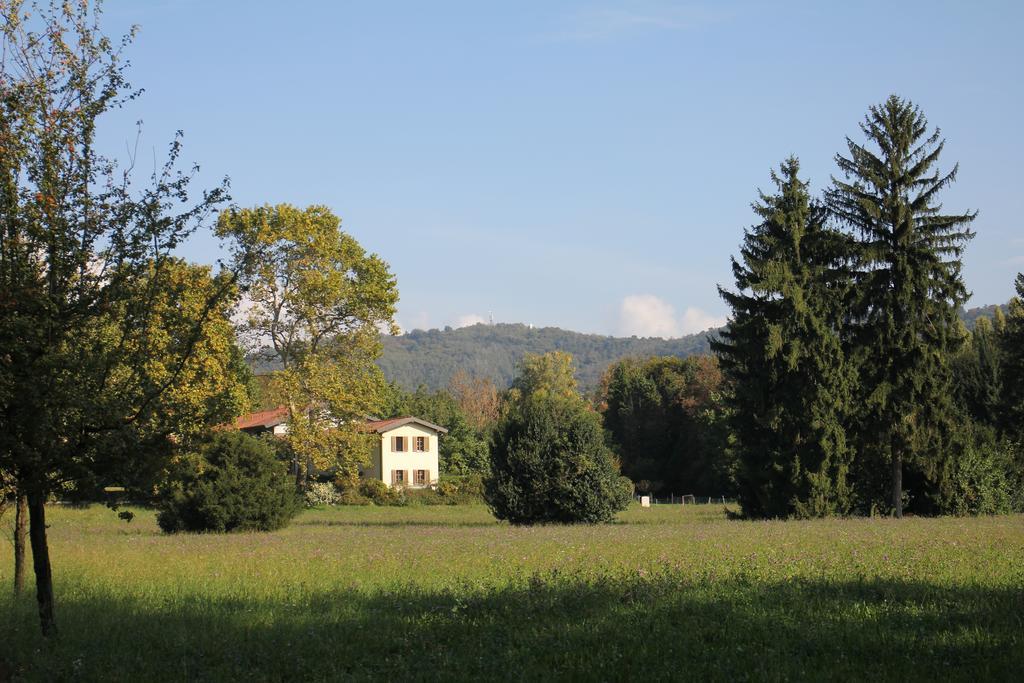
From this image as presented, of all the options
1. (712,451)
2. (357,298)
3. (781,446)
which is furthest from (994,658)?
(712,451)

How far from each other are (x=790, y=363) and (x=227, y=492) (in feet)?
69.9

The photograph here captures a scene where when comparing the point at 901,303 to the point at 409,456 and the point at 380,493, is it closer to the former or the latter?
the point at 380,493

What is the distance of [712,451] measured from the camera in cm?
7200

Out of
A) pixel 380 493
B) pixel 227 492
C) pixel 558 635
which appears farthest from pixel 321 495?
pixel 558 635

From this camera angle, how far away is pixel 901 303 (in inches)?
1428

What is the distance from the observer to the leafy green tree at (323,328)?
149 feet

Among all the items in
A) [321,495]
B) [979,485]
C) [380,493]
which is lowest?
[380,493]

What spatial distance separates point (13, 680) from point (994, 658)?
10121 mm

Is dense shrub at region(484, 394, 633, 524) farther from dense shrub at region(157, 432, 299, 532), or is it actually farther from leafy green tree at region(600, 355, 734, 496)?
leafy green tree at region(600, 355, 734, 496)

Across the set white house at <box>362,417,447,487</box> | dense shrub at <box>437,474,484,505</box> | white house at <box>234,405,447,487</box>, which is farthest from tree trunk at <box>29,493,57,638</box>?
white house at <box>362,417,447,487</box>

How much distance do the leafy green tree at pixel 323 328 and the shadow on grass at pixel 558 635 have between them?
1264 inches

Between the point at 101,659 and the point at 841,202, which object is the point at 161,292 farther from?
the point at 841,202

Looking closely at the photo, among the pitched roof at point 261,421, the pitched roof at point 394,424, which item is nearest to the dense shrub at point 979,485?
the pitched roof at point 261,421

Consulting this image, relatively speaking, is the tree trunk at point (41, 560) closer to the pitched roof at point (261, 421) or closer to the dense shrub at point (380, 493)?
the dense shrub at point (380, 493)
